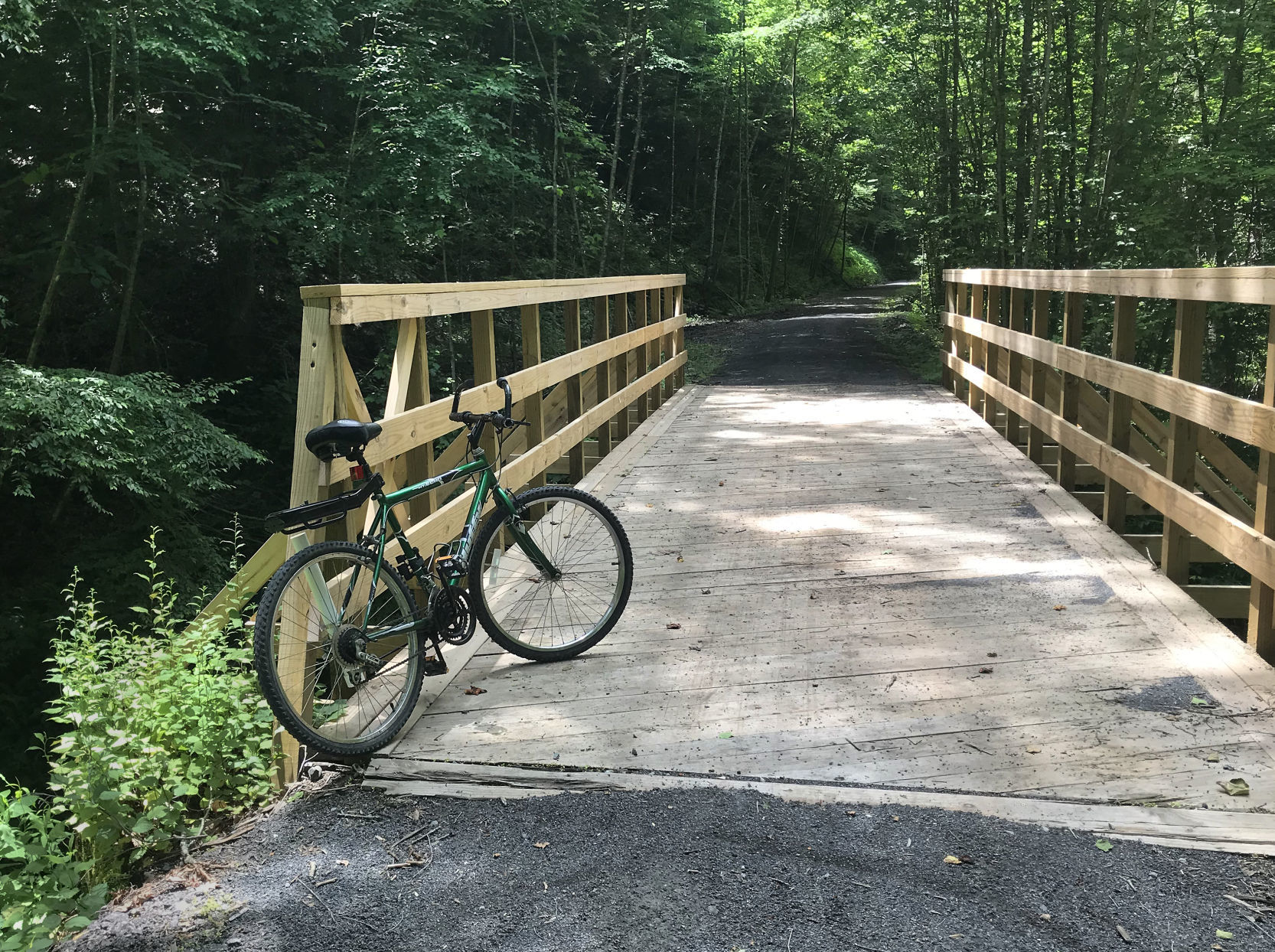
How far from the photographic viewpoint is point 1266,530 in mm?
3561

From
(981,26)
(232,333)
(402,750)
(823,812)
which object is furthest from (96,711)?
(981,26)

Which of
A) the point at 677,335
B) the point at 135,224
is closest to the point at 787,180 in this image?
the point at 677,335

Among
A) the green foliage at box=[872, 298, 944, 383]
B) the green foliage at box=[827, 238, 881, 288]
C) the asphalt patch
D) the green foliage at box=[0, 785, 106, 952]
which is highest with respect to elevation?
the green foliage at box=[827, 238, 881, 288]

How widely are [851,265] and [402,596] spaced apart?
165ft

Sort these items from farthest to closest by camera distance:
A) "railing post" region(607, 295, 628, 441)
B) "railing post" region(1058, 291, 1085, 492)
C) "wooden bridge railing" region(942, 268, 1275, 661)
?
"railing post" region(607, 295, 628, 441) → "railing post" region(1058, 291, 1085, 492) → "wooden bridge railing" region(942, 268, 1275, 661)

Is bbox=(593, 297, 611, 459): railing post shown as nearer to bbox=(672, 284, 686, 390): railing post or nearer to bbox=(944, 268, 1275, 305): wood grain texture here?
bbox=(944, 268, 1275, 305): wood grain texture

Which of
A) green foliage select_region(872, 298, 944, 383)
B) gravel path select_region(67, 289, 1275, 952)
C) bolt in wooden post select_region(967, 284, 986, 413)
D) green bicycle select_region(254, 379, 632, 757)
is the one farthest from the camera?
green foliage select_region(872, 298, 944, 383)

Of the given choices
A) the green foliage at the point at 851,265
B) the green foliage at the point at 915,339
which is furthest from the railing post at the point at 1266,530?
the green foliage at the point at 851,265

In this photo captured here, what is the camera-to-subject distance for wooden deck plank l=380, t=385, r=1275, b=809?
2963 mm

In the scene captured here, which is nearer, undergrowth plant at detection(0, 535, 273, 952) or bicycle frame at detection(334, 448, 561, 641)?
undergrowth plant at detection(0, 535, 273, 952)

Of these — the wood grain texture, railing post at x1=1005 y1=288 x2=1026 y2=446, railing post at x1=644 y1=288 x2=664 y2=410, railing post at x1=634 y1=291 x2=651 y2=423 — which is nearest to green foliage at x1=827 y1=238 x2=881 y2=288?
railing post at x1=644 y1=288 x2=664 y2=410

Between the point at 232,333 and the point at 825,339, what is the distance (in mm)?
10328

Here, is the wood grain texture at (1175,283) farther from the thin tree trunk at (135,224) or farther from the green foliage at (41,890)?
the thin tree trunk at (135,224)

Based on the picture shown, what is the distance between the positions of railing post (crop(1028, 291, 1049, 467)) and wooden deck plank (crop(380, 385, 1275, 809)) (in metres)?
1.26
